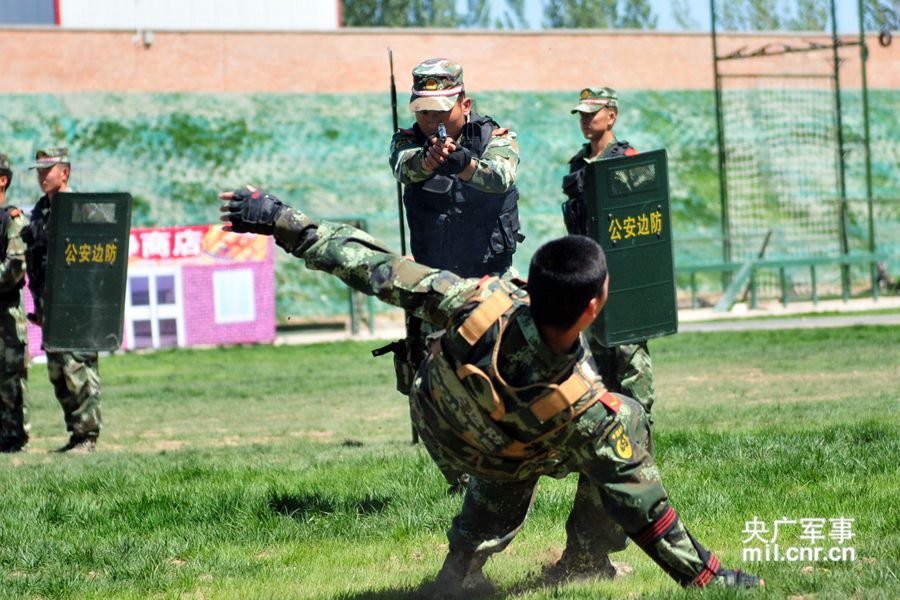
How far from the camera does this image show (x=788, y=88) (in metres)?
37.3

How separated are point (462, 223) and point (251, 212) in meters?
2.62

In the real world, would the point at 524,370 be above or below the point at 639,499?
above

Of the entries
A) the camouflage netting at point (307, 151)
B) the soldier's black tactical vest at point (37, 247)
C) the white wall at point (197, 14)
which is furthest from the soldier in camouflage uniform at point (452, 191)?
the white wall at point (197, 14)

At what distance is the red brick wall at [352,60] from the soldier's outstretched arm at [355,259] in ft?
97.3

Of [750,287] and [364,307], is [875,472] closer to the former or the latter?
[750,287]

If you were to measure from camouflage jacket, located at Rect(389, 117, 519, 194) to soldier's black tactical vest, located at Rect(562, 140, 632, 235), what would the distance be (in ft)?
4.12

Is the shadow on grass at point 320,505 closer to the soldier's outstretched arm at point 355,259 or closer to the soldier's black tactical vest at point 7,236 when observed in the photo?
the soldier's outstretched arm at point 355,259

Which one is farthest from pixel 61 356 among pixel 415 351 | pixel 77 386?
pixel 415 351

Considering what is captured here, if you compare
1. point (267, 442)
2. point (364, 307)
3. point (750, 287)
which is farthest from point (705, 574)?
point (364, 307)

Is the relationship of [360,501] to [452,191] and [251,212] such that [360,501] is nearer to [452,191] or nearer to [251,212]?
[452,191]

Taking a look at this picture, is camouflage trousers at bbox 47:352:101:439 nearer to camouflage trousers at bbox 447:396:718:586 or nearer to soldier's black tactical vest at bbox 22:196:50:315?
soldier's black tactical vest at bbox 22:196:50:315

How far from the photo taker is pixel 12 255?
1022cm

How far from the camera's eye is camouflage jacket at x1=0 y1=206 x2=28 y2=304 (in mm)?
10211

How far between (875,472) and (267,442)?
218 inches
